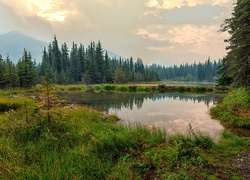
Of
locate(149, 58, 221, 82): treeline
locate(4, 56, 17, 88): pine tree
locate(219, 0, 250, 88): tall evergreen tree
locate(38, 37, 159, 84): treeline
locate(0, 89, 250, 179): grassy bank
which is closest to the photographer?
locate(0, 89, 250, 179): grassy bank

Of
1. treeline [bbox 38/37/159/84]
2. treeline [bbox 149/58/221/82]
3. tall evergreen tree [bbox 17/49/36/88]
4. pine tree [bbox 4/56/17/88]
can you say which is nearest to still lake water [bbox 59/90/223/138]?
pine tree [bbox 4/56/17/88]

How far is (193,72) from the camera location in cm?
18225

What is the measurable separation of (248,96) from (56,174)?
18129 mm

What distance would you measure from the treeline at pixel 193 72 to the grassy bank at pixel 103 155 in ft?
486

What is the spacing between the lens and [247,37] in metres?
15.1

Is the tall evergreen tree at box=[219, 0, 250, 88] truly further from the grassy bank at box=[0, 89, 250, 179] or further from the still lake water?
the grassy bank at box=[0, 89, 250, 179]

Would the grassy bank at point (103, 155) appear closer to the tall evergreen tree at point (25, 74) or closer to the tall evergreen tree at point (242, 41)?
the tall evergreen tree at point (242, 41)

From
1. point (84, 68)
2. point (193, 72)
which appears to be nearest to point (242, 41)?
point (84, 68)

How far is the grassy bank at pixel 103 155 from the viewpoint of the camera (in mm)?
4594

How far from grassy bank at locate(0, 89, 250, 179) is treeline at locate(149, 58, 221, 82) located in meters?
148

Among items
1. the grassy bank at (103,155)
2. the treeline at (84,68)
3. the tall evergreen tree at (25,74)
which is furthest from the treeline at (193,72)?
the grassy bank at (103,155)

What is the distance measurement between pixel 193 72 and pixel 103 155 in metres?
191

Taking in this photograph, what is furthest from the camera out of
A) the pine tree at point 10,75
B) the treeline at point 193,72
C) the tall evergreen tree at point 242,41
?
the treeline at point 193,72

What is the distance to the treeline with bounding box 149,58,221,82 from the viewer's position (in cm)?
14638
